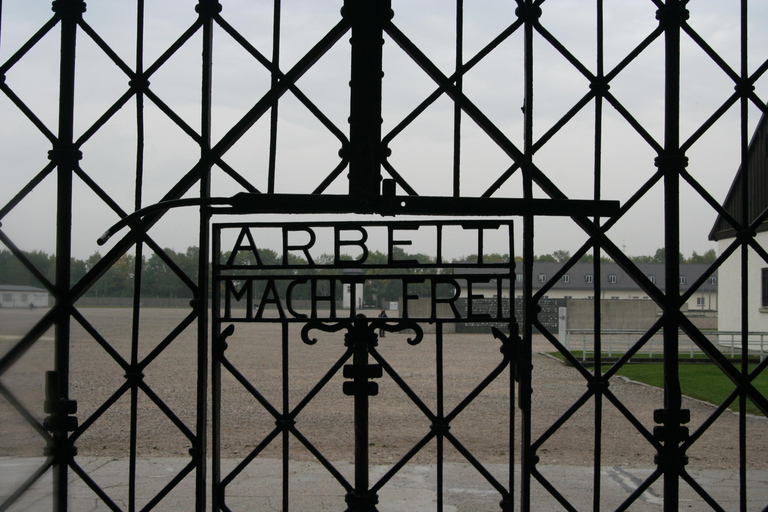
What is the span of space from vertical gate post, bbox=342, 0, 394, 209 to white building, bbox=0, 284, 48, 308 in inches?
36.9

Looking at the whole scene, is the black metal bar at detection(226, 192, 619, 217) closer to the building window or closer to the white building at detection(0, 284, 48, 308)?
the white building at detection(0, 284, 48, 308)

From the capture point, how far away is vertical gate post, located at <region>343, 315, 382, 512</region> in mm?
2168

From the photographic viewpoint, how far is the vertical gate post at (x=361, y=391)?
2168 mm

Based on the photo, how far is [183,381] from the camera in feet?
43.3

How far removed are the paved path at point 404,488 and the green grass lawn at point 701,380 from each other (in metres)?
4.32

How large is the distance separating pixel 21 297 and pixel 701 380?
43.9 ft

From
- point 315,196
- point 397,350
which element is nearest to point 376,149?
point 315,196

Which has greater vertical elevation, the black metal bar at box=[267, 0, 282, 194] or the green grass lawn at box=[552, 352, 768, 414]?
the black metal bar at box=[267, 0, 282, 194]

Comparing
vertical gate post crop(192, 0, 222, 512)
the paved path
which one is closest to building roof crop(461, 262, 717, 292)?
the paved path

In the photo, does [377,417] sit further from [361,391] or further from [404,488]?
[361,391]

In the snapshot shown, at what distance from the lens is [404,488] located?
5.07 meters

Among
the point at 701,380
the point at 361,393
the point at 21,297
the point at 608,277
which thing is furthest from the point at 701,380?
the point at 608,277

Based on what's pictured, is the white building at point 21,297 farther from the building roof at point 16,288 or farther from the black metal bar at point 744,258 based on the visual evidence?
the black metal bar at point 744,258

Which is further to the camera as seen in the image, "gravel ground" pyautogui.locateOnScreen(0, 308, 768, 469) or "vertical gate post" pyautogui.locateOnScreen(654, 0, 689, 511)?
"gravel ground" pyautogui.locateOnScreen(0, 308, 768, 469)
